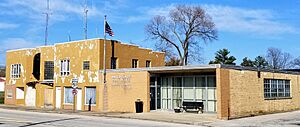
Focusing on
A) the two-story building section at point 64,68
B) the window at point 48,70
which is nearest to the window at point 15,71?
the two-story building section at point 64,68

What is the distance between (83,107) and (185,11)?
115 feet

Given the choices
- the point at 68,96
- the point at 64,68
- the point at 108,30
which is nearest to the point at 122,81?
the point at 108,30

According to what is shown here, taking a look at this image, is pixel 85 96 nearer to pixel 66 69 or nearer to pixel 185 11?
pixel 66 69

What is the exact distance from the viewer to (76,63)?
34938 mm

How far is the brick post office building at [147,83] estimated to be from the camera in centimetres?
2614

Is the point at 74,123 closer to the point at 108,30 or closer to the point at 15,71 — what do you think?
the point at 108,30

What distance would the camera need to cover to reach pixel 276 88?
30.7m

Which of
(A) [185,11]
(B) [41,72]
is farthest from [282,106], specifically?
(A) [185,11]

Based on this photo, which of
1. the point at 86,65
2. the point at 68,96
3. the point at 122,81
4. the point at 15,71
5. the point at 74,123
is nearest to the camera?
the point at 74,123

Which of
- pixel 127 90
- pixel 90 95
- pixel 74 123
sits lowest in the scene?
pixel 74 123

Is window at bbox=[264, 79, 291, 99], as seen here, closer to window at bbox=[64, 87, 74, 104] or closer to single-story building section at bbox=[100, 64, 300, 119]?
single-story building section at bbox=[100, 64, 300, 119]

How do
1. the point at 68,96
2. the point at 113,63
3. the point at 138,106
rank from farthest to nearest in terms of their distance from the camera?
the point at 68,96, the point at 113,63, the point at 138,106

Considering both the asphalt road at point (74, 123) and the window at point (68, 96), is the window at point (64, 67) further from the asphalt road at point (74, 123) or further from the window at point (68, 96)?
the asphalt road at point (74, 123)

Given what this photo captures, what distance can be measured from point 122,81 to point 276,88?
1226cm
